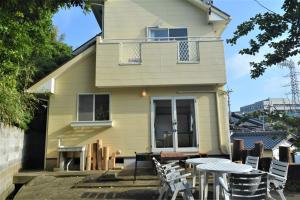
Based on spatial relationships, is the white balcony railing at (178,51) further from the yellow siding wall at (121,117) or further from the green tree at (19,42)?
the green tree at (19,42)

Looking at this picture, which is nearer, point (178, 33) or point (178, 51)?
point (178, 51)

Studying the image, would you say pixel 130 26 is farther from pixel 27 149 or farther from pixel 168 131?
pixel 27 149

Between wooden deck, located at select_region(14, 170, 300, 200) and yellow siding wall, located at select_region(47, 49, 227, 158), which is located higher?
yellow siding wall, located at select_region(47, 49, 227, 158)

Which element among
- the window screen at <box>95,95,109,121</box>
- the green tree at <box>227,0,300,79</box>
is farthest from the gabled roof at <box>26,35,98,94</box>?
the green tree at <box>227,0,300,79</box>

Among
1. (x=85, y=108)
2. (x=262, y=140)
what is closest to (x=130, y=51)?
(x=85, y=108)

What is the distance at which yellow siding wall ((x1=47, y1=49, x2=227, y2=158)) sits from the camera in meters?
11.2

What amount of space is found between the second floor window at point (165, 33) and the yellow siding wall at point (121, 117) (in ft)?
7.04

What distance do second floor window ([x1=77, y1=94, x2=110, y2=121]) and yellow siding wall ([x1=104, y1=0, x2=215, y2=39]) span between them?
2.45 m

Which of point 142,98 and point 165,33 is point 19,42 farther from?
point 165,33

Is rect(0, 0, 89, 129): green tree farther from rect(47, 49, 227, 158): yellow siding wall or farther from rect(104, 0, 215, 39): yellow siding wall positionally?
rect(104, 0, 215, 39): yellow siding wall

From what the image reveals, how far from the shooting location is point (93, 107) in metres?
11.5

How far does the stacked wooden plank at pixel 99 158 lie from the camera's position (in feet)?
35.2

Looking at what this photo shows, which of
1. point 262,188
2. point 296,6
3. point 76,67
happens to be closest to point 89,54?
point 76,67

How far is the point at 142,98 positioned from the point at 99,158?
8.37 ft
